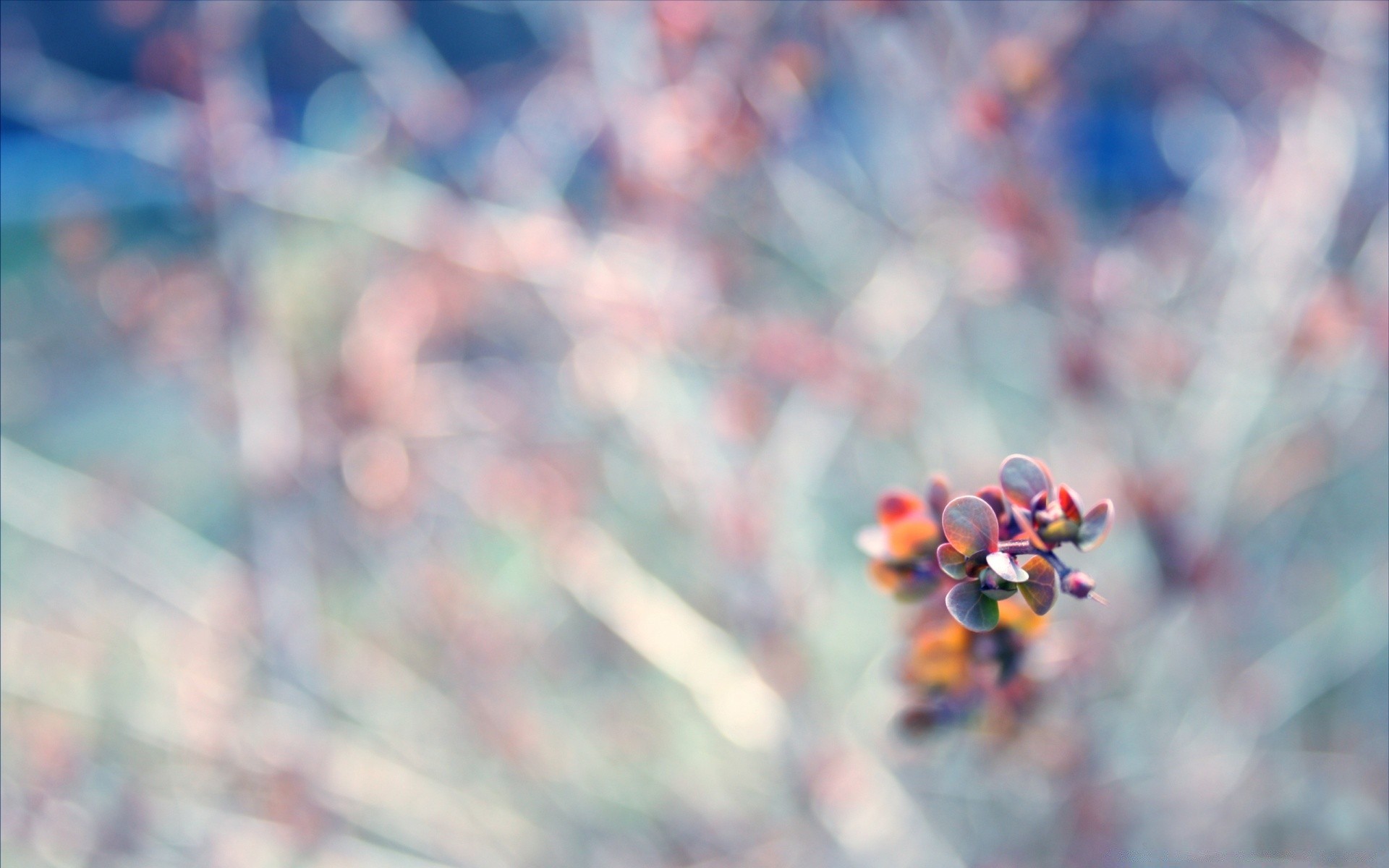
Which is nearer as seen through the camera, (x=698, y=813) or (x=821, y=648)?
(x=698, y=813)

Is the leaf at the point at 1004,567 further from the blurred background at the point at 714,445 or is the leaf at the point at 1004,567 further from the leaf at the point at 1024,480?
the blurred background at the point at 714,445

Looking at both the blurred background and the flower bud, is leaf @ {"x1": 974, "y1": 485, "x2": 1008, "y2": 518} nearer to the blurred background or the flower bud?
the flower bud

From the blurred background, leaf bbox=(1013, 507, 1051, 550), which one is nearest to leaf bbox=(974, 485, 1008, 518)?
leaf bbox=(1013, 507, 1051, 550)

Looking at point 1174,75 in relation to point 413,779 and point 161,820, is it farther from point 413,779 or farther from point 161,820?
point 161,820


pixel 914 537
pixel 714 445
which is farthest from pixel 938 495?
pixel 714 445

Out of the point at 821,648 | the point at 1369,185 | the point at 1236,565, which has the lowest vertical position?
the point at 1236,565

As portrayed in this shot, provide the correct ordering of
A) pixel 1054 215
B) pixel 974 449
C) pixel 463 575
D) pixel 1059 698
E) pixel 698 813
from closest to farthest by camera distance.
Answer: pixel 1059 698 < pixel 1054 215 < pixel 698 813 < pixel 974 449 < pixel 463 575

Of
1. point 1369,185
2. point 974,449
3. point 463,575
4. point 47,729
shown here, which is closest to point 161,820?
point 47,729
